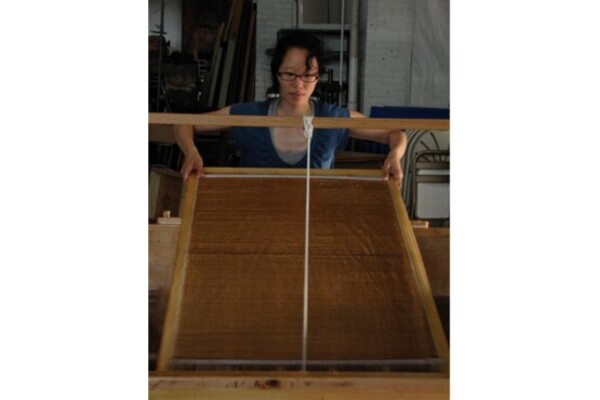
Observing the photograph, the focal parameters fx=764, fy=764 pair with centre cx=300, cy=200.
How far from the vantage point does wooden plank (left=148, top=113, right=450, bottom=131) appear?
1.44 metres

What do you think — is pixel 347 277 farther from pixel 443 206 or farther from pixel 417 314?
pixel 443 206

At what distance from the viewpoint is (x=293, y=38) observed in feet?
7.22

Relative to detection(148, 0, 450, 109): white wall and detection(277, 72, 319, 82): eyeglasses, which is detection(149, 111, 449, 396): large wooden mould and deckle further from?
detection(148, 0, 450, 109): white wall

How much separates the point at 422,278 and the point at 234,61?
10.3ft

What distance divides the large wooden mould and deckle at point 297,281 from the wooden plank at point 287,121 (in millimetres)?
227

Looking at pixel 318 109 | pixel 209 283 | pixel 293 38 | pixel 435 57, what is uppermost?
pixel 435 57

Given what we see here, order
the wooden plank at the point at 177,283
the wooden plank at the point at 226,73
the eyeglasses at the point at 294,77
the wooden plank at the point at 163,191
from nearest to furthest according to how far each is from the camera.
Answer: the wooden plank at the point at 177,283
the eyeglasses at the point at 294,77
the wooden plank at the point at 163,191
the wooden plank at the point at 226,73

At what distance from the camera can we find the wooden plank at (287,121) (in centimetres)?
144

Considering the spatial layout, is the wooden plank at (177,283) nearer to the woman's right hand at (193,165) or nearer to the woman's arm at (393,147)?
the woman's right hand at (193,165)

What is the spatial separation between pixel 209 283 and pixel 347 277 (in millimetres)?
267

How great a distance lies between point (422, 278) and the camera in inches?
58.4

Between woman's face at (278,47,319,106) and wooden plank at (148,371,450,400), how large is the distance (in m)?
1.09

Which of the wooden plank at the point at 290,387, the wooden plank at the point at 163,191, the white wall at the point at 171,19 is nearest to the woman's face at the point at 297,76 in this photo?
the wooden plank at the point at 163,191
